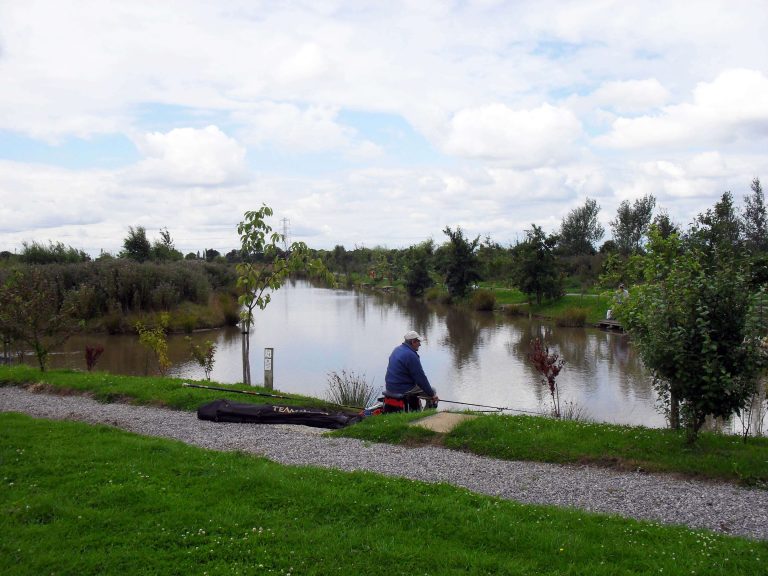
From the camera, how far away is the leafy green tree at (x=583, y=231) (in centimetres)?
5734

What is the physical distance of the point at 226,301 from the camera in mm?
37344

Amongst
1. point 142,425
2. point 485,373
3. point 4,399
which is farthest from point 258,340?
point 142,425

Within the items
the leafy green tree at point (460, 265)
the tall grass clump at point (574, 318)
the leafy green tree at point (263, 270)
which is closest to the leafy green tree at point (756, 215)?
the tall grass clump at point (574, 318)

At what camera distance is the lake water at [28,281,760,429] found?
16688mm

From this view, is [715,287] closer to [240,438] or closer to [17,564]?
[240,438]

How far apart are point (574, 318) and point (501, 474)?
2905 cm

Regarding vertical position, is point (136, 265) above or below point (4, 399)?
above

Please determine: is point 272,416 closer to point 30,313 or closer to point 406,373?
point 406,373

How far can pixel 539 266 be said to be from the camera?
131ft

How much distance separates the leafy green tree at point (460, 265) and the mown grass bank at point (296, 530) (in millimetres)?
42859

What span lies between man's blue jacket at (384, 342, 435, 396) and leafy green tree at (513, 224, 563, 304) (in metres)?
30.6

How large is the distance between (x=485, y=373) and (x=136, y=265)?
2259cm

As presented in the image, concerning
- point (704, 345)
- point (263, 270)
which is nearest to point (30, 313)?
point (263, 270)

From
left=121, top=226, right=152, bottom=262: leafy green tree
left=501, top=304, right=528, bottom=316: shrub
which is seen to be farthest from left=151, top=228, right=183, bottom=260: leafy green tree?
left=501, top=304, right=528, bottom=316: shrub
